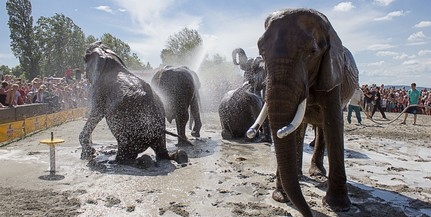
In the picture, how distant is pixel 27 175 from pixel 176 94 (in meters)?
4.05

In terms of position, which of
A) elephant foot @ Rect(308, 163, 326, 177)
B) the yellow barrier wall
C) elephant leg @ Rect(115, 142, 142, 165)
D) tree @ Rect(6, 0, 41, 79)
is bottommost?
elephant foot @ Rect(308, 163, 326, 177)

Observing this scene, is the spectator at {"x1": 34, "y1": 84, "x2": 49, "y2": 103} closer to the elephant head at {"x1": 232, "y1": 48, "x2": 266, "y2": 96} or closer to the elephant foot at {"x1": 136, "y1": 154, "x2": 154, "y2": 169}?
the elephant head at {"x1": 232, "y1": 48, "x2": 266, "y2": 96}

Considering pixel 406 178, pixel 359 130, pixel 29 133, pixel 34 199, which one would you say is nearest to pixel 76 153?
pixel 34 199

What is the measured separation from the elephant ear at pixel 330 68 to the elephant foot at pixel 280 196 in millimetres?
1440

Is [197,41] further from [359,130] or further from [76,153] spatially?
[76,153]

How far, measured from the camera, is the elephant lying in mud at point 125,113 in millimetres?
7082

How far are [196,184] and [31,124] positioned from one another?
777cm

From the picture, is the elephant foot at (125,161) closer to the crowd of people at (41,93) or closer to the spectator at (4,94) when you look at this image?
the crowd of people at (41,93)

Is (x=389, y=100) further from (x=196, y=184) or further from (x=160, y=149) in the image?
(x=196, y=184)

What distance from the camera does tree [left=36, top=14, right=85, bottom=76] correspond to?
56216mm

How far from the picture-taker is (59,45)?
Result: 189 ft

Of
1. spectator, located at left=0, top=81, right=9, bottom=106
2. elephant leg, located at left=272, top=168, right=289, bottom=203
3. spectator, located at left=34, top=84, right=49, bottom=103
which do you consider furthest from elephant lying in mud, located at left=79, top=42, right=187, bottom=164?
spectator, located at left=34, top=84, right=49, bottom=103

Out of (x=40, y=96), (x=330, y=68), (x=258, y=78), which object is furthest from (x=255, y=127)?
(x=40, y=96)

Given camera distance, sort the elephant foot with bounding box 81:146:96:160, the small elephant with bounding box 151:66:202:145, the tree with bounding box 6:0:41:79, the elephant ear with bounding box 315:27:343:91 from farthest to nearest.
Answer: the tree with bounding box 6:0:41:79 → the small elephant with bounding box 151:66:202:145 → the elephant foot with bounding box 81:146:96:160 → the elephant ear with bounding box 315:27:343:91
